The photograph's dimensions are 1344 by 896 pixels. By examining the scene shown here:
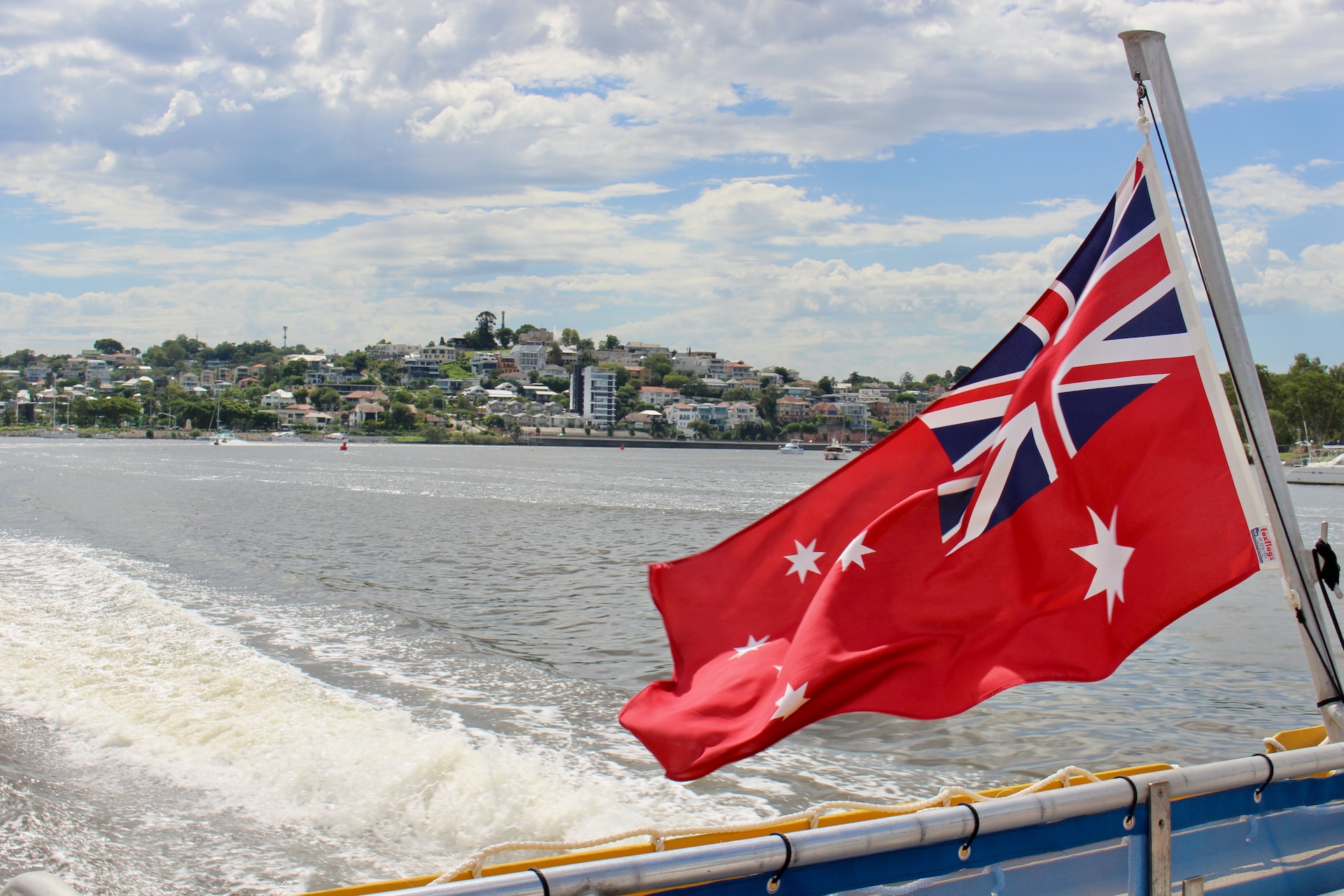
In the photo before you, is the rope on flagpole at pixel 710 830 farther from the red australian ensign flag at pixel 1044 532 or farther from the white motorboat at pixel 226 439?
the white motorboat at pixel 226 439

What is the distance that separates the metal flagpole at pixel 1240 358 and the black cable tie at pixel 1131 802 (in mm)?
1320

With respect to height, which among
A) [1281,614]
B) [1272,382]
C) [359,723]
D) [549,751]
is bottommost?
[1272,382]

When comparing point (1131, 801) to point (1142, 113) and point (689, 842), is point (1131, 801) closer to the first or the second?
point (689, 842)

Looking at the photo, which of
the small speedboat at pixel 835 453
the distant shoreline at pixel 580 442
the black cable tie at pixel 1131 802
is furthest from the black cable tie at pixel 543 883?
the distant shoreline at pixel 580 442

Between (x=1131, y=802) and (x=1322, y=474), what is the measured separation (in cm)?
8367

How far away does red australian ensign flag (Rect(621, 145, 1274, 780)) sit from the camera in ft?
12.1

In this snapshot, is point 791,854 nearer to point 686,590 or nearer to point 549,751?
point 686,590

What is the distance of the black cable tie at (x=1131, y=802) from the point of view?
2.70 m

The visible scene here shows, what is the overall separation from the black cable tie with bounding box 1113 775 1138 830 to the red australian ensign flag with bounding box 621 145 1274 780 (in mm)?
800

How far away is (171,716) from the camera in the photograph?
9148mm

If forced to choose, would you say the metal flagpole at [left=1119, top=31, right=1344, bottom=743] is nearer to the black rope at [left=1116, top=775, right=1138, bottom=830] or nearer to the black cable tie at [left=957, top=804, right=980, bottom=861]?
the black rope at [left=1116, top=775, right=1138, bottom=830]

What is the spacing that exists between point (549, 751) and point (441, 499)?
122 ft

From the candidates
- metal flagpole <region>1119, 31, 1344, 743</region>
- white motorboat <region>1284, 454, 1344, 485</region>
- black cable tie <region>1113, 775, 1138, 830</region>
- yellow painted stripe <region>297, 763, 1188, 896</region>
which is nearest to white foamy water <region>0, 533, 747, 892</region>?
yellow painted stripe <region>297, 763, 1188, 896</region>

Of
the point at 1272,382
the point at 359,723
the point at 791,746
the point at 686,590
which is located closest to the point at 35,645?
the point at 359,723
